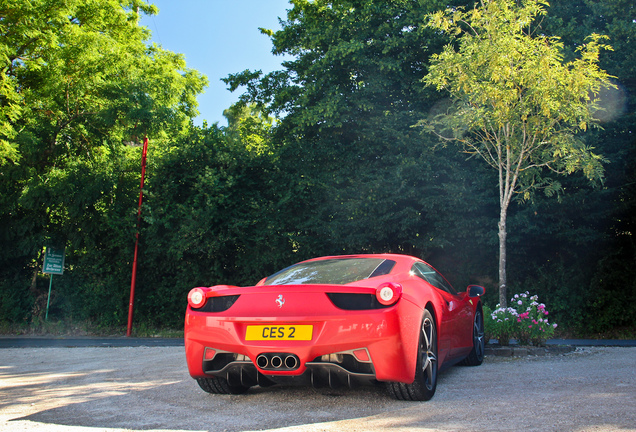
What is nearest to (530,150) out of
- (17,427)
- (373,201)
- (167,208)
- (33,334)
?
A: (373,201)

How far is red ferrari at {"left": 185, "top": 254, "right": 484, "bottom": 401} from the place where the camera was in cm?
406

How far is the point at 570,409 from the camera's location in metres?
4.08

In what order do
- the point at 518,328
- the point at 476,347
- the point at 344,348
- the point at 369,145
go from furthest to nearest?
1. the point at 369,145
2. the point at 518,328
3. the point at 476,347
4. the point at 344,348

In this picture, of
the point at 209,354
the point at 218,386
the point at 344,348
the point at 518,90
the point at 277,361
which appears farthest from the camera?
the point at 518,90

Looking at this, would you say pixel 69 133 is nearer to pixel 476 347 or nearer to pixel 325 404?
pixel 476 347

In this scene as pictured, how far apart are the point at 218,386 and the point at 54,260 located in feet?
44.8

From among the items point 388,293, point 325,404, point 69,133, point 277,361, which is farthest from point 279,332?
point 69,133

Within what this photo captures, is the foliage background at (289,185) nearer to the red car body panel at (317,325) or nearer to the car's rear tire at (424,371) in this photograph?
the car's rear tire at (424,371)

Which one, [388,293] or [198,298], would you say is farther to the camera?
[198,298]

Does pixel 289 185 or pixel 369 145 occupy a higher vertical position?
pixel 369 145

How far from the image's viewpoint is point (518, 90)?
998cm

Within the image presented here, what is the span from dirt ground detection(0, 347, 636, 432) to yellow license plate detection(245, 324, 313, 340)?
1.84ft

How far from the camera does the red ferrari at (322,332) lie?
4059 mm

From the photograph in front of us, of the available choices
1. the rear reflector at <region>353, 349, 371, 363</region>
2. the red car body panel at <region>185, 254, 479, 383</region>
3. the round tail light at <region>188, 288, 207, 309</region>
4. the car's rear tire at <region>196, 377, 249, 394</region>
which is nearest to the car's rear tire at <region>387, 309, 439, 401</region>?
the red car body panel at <region>185, 254, 479, 383</region>
